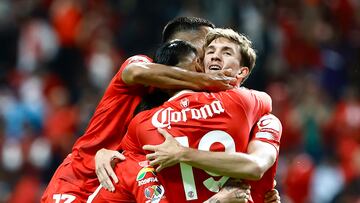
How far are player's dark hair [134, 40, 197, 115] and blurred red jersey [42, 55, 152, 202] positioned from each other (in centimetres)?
11

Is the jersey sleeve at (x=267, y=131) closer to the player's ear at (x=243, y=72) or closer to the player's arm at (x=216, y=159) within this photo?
the player's arm at (x=216, y=159)

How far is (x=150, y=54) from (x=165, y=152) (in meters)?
7.82

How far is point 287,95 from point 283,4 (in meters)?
2.36

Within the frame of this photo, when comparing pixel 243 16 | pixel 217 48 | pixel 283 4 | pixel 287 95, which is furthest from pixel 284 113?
pixel 217 48

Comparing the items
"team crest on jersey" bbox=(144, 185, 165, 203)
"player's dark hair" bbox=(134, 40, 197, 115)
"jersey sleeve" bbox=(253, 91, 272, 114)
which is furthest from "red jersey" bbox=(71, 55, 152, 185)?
"jersey sleeve" bbox=(253, 91, 272, 114)

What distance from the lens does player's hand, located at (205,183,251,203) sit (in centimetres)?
634

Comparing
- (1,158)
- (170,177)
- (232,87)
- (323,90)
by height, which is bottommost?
(1,158)

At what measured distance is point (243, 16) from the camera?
14641 mm

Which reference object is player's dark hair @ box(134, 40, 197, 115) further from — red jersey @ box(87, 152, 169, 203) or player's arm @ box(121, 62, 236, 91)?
red jersey @ box(87, 152, 169, 203)

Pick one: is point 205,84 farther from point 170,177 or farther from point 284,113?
point 284,113

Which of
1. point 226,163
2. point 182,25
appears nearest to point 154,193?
point 226,163

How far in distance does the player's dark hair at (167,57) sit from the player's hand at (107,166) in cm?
35

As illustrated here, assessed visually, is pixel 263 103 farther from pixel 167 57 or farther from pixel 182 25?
pixel 182 25

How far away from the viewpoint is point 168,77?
663 centimetres
